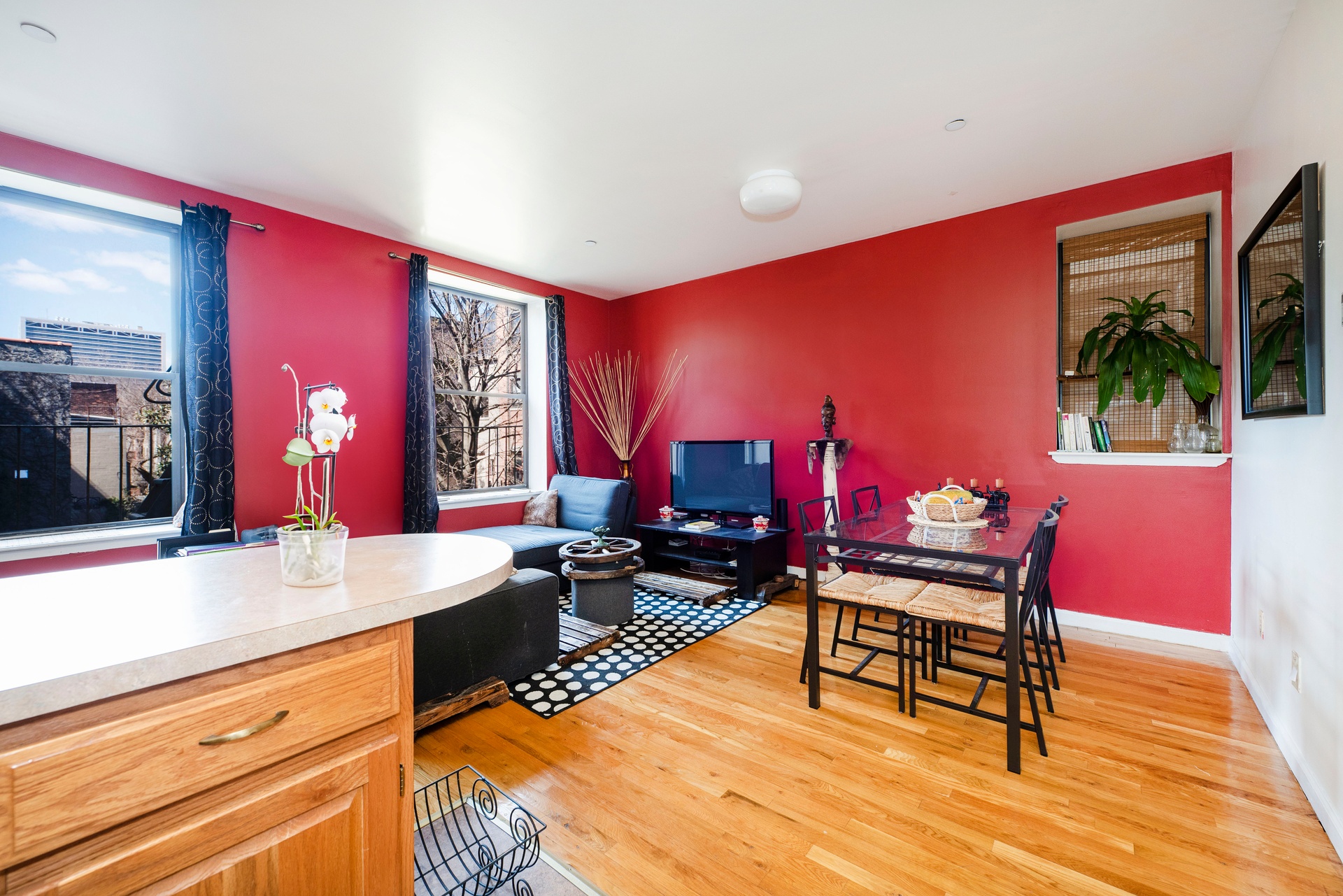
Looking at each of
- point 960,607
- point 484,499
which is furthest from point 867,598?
point 484,499

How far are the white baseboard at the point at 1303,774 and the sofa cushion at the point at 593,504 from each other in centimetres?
350

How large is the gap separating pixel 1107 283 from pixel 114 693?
4429 millimetres

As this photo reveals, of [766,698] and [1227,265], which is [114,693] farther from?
[1227,265]

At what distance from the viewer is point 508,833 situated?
64.5 inches

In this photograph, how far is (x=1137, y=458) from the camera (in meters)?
3.00

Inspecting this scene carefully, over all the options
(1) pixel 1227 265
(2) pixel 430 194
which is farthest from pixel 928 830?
(2) pixel 430 194

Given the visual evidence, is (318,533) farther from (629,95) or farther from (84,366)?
(84,366)

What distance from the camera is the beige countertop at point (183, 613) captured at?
0.72 m

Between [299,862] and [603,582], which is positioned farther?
[603,582]

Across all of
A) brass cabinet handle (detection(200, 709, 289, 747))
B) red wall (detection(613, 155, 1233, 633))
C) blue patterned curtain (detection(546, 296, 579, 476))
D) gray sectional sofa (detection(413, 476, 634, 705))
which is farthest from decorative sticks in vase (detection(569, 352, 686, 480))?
brass cabinet handle (detection(200, 709, 289, 747))

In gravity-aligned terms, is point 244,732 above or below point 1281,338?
below

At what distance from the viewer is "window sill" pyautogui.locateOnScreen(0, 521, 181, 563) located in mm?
2596

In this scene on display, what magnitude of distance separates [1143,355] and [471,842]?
377 cm

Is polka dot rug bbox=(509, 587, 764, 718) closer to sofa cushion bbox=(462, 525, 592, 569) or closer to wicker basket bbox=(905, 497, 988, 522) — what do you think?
sofa cushion bbox=(462, 525, 592, 569)
